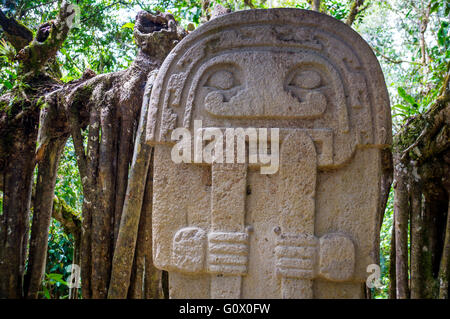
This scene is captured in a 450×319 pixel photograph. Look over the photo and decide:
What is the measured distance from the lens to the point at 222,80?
258 centimetres

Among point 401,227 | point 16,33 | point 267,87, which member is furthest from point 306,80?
point 16,33

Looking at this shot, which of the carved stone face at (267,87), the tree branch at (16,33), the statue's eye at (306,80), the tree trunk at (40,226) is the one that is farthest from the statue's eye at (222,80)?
the tree branch at (16,33)

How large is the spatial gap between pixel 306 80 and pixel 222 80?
479 millimetres

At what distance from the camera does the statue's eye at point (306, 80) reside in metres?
2.52

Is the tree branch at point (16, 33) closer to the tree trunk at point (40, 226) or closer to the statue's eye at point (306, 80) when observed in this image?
the tree trunk at point (40, 226)

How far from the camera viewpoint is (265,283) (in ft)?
8.09

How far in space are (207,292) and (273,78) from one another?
4.15 ft

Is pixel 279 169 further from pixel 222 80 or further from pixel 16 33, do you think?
pixel 16 33

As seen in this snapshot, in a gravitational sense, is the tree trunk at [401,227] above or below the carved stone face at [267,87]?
below

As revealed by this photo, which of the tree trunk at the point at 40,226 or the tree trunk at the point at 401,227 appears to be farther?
the tree trunk at the point at 40,226

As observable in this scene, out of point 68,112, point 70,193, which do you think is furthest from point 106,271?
point 70,193

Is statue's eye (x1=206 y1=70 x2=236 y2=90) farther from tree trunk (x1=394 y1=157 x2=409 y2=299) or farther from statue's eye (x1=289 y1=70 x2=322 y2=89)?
tree trunk (x1=394 y1=157 x2=409 y2=299)

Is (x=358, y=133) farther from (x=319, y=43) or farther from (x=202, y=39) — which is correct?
(x=202, y=39)

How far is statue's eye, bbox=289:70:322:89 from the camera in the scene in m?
2.52
